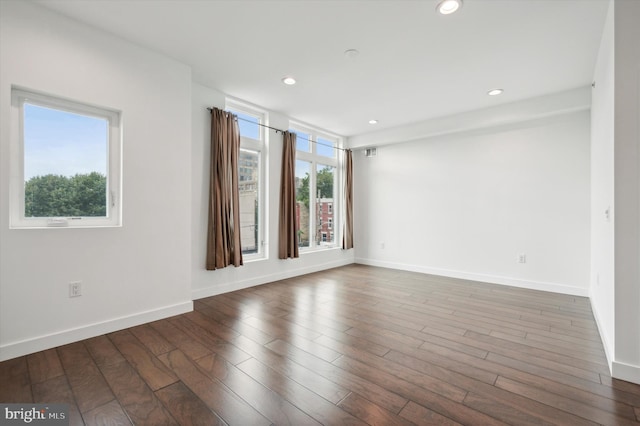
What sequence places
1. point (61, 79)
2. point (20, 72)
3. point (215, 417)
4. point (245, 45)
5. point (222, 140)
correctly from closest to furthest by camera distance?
point (215, 417) < point (20, 72) < point (61, 79) < point (245, 45) < point (222, 140)

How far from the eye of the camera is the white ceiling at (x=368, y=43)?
230 cm

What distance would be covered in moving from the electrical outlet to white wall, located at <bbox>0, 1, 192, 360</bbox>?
0.03 m

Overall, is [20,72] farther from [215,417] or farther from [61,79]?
[215,417]

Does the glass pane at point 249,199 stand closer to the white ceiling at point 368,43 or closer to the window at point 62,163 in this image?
the white ceiling at point 368,43

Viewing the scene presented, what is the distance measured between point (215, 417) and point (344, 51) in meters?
3.11

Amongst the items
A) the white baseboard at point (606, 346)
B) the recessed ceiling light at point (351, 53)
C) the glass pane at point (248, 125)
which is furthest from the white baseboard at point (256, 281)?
the white baseboard at point (606, 346)

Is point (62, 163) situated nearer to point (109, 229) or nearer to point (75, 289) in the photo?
point (109, 229)

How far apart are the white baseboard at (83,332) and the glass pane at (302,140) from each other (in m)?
3.25

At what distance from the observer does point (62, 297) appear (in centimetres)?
244

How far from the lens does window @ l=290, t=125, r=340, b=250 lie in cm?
540

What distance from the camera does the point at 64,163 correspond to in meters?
2.56

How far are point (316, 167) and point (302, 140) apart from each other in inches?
23.0

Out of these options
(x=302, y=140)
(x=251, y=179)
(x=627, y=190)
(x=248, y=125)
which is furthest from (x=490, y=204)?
(x=248, y=125)

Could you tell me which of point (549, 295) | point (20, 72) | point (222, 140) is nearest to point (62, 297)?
point (20, 72)
